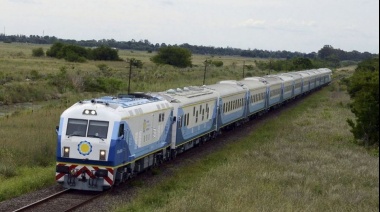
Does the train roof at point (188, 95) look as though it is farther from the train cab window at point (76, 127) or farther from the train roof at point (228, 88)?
the train cab window at point (76, 127)

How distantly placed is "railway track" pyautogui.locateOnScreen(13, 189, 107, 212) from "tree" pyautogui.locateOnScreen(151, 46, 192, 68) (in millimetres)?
104504

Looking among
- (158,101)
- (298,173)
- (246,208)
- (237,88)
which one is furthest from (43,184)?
(237,88)

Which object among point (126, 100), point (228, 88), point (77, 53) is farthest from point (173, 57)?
point (126, 100)

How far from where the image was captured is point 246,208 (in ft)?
52.3

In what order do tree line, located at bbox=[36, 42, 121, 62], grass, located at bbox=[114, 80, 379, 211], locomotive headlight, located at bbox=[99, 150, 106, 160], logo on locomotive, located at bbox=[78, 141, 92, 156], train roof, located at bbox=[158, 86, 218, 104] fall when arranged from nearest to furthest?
grass, located at bbox=[114, 80, 379, 211] → locomotive headlight, located at bbox=[99, 150, 106, 160] → logo on locomotive, located at bbox=[78, 141, 92, 156] → train roof, located at bbox=[158, 86, 218, 104] → tree line, located at bbox=[36, 42, 121, 62]

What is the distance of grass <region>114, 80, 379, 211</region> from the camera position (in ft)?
55.7

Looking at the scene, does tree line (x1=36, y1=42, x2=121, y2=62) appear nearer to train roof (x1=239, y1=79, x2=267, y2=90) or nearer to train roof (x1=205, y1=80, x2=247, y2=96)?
train roof (x1=239, y1=79, x2=267, y2=90)

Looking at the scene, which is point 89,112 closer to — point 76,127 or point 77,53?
point 76,127

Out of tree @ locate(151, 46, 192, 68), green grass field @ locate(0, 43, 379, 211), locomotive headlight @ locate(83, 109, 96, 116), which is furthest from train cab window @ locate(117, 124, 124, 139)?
tree @ locate(151, 46, 192, 68)

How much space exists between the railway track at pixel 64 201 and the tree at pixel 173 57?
343 ft

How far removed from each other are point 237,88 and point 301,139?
6944mm

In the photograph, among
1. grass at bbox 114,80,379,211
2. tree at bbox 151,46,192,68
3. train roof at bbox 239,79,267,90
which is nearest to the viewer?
grass at bbox 114,80,379,211

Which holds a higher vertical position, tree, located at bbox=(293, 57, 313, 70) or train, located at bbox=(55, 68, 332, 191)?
tree, located at bbox=(293, 57, 313, 70)

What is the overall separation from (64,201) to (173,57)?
106 metres
